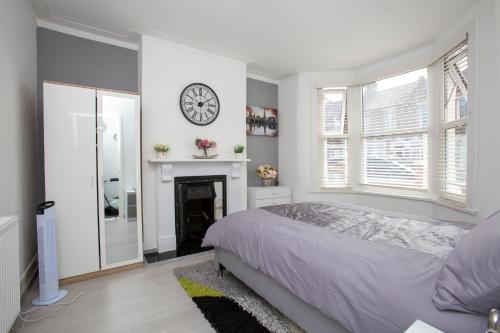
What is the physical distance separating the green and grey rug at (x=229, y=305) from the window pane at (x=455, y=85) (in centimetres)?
285

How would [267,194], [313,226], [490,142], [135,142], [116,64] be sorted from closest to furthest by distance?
[313,226]
[490,142]
[135,142]
[116,64]
[267,194]

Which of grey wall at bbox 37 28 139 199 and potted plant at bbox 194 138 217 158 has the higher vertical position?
grey wall at bbox 37 28 139 199

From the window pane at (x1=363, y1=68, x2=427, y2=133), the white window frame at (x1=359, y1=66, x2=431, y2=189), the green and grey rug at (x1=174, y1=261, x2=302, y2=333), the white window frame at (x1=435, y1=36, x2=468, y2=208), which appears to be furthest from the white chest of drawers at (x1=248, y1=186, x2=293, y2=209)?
the white window frame at (x1=435, y1=36, x2=468, y2=208)

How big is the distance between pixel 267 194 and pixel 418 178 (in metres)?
2.15

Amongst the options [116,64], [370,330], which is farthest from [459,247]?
[116,64]

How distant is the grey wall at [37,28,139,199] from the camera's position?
8.82 ft

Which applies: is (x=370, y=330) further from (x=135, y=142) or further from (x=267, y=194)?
(x=267, y=194)

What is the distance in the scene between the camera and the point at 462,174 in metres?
2.68

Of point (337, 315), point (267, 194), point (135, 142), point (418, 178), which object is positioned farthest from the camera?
point (267, 194)

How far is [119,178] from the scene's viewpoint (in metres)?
2.55

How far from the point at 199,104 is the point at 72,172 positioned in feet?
5.67

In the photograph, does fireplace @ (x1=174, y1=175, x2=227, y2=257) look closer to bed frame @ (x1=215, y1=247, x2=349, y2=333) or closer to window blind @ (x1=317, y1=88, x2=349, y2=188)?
bed frame @ (x1=215, y1=247, x2=349, y2=333)

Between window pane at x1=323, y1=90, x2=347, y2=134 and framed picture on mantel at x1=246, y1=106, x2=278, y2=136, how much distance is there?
897mm

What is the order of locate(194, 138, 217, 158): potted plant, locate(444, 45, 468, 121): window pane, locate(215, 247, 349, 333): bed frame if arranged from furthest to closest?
locate(194, 138, 217, 158): potted plant, locate(444, 45, 468, 121): window pane, locate(215, 247, 349, 333): bed frame
